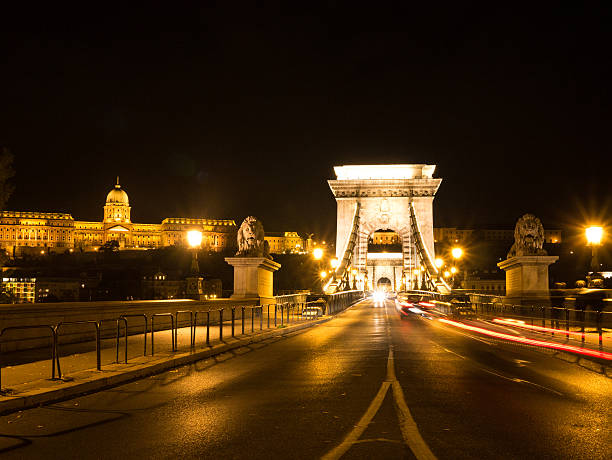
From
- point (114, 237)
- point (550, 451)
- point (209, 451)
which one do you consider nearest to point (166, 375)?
point (209, 451)

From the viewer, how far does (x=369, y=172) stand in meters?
94.3

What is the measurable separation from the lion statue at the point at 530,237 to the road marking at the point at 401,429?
1901 centimetres

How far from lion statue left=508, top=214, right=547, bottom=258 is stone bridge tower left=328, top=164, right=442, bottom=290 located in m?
60.1

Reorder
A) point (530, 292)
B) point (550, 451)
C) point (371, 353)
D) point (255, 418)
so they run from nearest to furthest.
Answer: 1. point (550, 451)
2. point (255, 418)
3. point (371, 353)
4. point (530, 292)

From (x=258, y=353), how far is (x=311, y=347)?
2.03 meters

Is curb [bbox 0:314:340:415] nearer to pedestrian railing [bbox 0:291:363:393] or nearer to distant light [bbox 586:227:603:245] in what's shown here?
pedestrian railing [bbox 0:291:363:393]

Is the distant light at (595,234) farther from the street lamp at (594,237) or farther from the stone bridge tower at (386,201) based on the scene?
the stone bridge tower at (386,201)

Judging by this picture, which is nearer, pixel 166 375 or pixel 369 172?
pixel 166 375

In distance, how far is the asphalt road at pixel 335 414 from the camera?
6.30 meters

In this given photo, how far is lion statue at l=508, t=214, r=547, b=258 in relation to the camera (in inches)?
1079

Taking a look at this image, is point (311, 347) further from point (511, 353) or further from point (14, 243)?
point (14, 243)

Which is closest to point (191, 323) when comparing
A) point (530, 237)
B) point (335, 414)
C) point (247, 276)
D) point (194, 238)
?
point (335, 414)

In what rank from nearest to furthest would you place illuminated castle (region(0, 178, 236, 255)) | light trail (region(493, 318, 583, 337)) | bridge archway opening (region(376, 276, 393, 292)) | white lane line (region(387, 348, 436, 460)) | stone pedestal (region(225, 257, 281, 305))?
white lane line (region(387, 348, 436, 460)) → light trail (region(493, 318, 583, 337)) → stone pedestal (region(225, 257, 281, 305)) → bridge archway opening (region(376, 276, 393, 292)) → illuminated castle (region(0, 178, 236, 255))

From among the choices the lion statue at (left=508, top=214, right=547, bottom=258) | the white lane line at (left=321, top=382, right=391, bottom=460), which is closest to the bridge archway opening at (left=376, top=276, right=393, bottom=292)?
the lion statue at (left=508, top=214, right=547, bottom=258)
